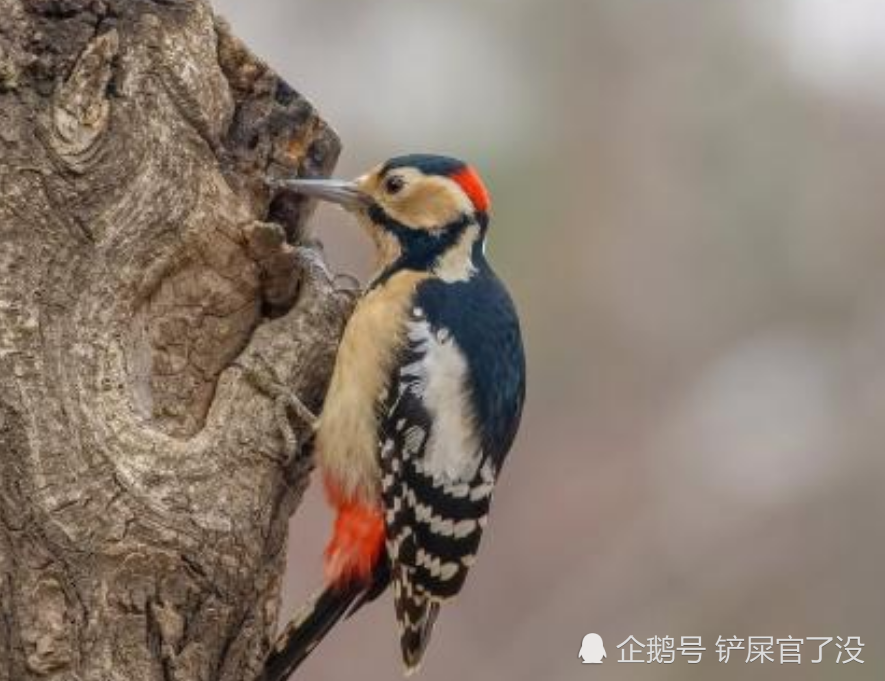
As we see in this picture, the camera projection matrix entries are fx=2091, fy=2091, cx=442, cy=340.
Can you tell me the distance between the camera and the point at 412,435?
4.70 meters

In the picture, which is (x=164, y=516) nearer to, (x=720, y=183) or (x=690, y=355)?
(x=690, y=355)

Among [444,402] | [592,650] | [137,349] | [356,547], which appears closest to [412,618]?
[356,547]

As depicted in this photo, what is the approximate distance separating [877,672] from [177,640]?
5.75 m

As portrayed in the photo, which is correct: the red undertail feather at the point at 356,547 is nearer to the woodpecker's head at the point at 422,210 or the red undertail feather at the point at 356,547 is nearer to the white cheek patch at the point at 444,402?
the white cheek patch at the point at 444,402

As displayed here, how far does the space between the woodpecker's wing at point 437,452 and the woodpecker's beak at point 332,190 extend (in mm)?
278

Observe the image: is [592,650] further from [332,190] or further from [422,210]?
[332,190]

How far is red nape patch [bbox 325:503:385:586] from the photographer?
183 inches

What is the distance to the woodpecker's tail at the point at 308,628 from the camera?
14.5 feet

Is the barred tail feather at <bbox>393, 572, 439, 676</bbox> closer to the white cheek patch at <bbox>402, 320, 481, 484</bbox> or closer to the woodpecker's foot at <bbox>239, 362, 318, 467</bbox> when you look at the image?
the white cheek patch at <bbox>402, 320, 481, 484</bbox>

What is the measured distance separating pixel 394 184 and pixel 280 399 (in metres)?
0.73

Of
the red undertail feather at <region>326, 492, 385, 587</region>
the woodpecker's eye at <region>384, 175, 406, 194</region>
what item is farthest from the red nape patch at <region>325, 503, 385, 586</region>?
the woodpecker's eye at <region>384, 175, 406, 194</region>

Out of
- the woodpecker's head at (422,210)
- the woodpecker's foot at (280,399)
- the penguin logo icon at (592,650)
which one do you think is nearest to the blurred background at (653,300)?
the penguin logo icon at (592,650)

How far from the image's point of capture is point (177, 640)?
13.5 ft

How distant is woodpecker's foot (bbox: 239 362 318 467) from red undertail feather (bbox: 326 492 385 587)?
11.7 inches
